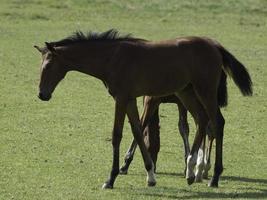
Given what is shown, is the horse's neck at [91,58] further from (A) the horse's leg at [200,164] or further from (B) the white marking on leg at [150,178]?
(A) the horse's leg at [200,164]

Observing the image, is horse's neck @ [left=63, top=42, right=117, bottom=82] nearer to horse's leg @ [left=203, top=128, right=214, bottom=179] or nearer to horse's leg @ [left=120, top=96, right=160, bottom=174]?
horse's leg @ [left=120, top=96, right=160, bottom=174]

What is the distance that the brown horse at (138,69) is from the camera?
1108cm

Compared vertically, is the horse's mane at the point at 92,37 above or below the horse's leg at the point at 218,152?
above

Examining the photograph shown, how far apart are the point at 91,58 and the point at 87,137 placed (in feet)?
14.4

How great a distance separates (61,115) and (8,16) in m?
21.7

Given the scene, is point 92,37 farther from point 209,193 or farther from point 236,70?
point 209,193

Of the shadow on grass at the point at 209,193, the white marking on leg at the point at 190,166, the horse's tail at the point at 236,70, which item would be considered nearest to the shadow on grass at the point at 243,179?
the shadow on grass at the point at 209,193

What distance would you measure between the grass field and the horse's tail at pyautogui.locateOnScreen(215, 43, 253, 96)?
1.43 meters

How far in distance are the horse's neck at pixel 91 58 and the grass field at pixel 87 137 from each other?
1580 millimetres

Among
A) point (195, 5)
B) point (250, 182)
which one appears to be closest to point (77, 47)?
point (250, 182)

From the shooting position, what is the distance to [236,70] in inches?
461

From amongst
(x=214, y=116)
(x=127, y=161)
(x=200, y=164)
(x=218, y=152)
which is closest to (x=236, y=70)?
(x=214, y=116)

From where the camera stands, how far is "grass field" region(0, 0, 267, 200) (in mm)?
11094

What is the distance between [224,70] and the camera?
471 inches
